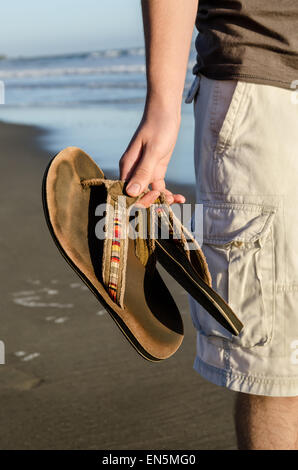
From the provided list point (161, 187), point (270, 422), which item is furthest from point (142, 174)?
point (270, 422)

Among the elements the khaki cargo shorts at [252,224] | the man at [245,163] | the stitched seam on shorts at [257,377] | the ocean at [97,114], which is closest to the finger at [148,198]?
the man at [245,163]

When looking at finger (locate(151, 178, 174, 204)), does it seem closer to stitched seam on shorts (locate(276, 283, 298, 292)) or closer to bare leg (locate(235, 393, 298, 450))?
stitched seam on shorts (locate(276, 283, 298, 292))

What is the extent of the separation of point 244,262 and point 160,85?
0.41m

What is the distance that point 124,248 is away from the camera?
4.25ft

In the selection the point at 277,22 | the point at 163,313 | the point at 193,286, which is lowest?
the point at 163,313

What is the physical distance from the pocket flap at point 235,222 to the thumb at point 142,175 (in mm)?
179

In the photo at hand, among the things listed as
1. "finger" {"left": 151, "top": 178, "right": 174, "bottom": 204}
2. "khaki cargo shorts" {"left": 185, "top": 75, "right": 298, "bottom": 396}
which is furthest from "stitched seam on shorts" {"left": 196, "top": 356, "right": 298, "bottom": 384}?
"finger" {"left": 151, "top": 178, "right": 174, "bottom": 204}

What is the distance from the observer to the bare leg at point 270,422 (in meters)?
1.34

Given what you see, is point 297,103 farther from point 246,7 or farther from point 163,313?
point 163,313

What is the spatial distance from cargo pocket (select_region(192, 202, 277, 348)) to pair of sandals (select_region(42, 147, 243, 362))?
6cm

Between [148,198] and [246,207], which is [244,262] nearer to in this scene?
[246,207]

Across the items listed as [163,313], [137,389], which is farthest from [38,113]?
[163,313]

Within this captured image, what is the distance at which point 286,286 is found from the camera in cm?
128
